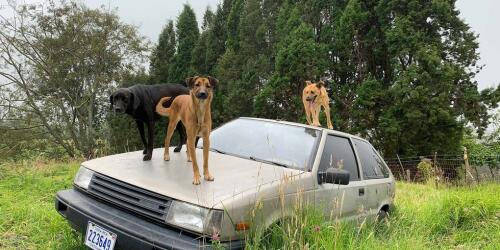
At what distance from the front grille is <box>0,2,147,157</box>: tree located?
19454 mm

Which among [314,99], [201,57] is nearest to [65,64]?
[201,57]

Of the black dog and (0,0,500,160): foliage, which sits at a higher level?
(0,0,500,160): foliage

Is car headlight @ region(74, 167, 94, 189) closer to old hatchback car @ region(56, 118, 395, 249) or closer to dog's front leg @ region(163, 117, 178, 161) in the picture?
old hatchback car @ region(56, 118, 395, 249)

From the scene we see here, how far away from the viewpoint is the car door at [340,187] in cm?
400

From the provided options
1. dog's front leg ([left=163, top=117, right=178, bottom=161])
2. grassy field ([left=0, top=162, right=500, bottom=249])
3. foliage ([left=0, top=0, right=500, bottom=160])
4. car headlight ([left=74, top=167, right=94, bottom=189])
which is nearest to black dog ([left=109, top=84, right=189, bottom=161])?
dog's front leg ([left=163, top=117, right=178, bottom=161])

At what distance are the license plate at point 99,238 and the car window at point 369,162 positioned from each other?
110 inches

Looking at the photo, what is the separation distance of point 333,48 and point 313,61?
164cm

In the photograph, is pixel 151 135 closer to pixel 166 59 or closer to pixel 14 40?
pixel 14 40

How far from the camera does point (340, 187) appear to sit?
4293 millimetres

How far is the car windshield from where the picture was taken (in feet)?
13.9

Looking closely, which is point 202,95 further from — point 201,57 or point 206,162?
point 201,57

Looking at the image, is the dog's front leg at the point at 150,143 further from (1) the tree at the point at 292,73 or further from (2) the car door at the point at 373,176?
(1) the tree at the point at 292,73

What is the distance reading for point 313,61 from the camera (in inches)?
899

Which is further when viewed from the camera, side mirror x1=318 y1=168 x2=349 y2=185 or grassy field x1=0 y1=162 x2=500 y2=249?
side mirror x1=318 y1=168 x2=349 y2=185
